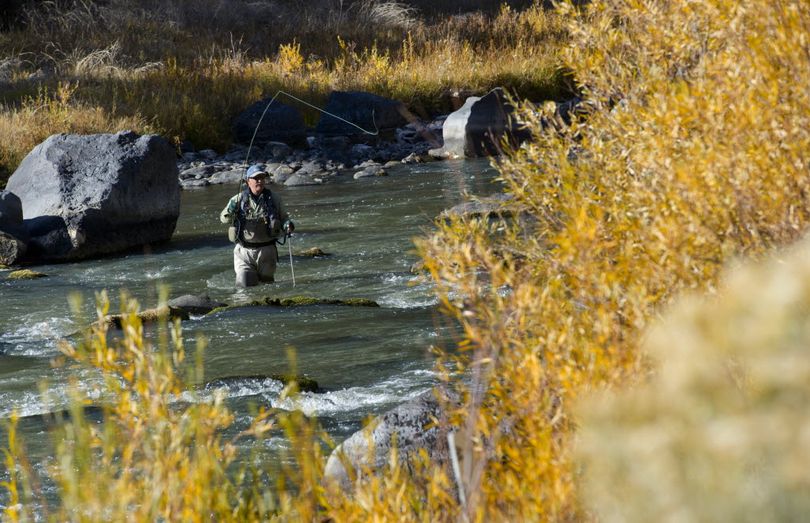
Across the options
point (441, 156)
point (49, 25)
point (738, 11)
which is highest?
point (738, 11)

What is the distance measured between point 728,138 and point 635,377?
1194mm

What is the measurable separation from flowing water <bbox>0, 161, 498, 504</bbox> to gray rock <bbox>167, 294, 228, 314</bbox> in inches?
11.1

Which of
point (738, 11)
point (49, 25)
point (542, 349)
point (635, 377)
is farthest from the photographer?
point (49, 25)

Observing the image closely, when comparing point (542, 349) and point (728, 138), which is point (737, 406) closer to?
point (542, 349)

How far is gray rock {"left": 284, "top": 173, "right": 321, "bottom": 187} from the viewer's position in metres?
19.0

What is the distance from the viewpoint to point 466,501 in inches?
101

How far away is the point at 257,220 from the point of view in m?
11.3

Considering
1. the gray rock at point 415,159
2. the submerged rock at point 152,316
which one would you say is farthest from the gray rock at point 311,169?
the submerged rock at point 152,316

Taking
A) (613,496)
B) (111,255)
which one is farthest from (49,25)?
(613,496)

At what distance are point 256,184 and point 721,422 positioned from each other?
9.94 metres

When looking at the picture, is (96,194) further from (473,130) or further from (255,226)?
(473,130)

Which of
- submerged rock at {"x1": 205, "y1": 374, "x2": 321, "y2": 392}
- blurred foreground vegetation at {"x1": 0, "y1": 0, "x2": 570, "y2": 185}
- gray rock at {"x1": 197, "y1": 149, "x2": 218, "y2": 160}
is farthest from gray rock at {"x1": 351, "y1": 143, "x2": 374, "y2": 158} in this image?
submerged rock at {"x1": 205, "y1": 374, "x2": 321, "y2": 392}

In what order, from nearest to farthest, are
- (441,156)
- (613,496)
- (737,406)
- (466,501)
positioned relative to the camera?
(737,406) → (613,496) → (466,501) → (441,156)

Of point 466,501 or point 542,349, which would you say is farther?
point 542,349
